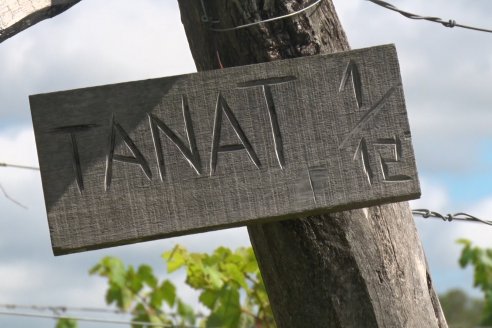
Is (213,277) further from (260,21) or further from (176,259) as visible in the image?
(260,21)

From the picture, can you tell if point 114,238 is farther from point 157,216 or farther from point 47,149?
point 47,149

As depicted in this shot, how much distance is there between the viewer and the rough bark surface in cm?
265

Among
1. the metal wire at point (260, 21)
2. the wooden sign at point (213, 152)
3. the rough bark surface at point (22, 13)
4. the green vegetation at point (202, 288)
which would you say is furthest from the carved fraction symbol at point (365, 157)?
the green vegetation at point (202, 288)

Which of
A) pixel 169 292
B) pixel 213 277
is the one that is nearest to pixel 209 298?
pixel 213 277

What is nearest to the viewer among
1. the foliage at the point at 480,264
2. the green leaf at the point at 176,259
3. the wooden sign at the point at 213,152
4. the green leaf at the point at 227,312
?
the wooden sign at the point at 213,152

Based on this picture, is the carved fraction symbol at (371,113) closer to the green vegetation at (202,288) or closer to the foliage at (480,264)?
the green vegetation at (202,288)

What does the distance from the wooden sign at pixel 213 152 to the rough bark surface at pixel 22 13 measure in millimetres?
236

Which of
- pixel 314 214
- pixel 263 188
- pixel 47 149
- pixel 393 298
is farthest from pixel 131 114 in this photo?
pixel 393 298

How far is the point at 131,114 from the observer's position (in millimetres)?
2572

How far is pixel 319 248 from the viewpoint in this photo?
8.92ft

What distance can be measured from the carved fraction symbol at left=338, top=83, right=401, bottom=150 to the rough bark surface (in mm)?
880

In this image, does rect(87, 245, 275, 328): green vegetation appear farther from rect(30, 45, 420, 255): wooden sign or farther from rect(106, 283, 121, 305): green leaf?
rect(30, 45, 420, 255): wooden sign

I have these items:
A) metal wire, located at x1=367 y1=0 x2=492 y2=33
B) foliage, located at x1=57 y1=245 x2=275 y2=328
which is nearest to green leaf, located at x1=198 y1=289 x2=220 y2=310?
foliage, located at x1=57 y1=245 x2=275 y2=328

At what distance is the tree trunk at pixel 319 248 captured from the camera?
271 cm
